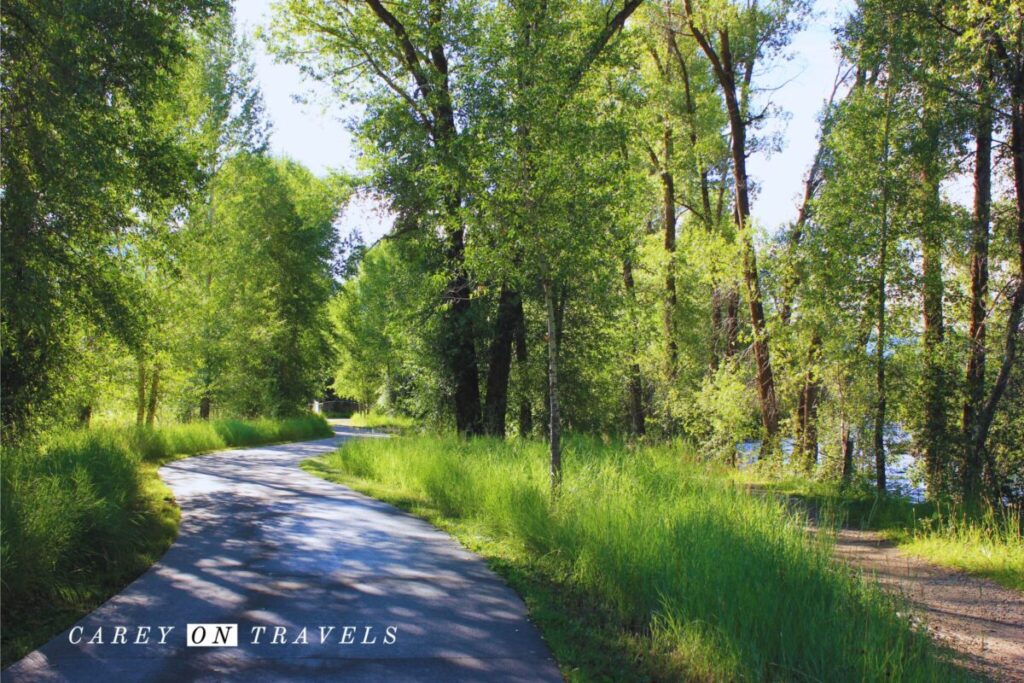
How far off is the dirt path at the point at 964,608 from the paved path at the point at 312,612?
3.03m

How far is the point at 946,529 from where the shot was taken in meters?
9.69

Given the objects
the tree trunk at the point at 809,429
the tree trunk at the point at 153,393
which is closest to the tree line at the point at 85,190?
the tree trunk at the point at 153,393

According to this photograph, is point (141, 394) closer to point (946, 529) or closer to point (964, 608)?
point (946, 529)

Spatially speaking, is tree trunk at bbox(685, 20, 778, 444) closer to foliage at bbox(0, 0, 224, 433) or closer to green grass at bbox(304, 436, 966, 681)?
green grass at bbox(304, 436, 966, 681)

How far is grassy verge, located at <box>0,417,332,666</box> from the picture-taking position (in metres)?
5.57

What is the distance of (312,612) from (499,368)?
39.2 ft

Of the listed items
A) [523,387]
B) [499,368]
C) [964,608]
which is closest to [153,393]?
[523,387]

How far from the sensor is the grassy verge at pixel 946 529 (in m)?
8.16

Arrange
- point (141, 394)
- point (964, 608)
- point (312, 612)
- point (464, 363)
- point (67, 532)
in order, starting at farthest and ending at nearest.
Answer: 1. point (141, 394)
2. point (464, 363)
3. point (964, 608)
4. point (67, 532)
5. point (312, 612)

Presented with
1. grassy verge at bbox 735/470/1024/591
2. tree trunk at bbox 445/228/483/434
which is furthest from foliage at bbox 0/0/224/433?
grassy verge at bbox 735/470/1024/591

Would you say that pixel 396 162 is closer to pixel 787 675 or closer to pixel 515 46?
pixel 515 46

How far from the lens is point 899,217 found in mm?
13258

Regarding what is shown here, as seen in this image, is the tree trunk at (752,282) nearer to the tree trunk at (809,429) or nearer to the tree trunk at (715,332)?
the tree trunk at (809,429)

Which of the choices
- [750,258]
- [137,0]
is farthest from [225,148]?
[750,258]
